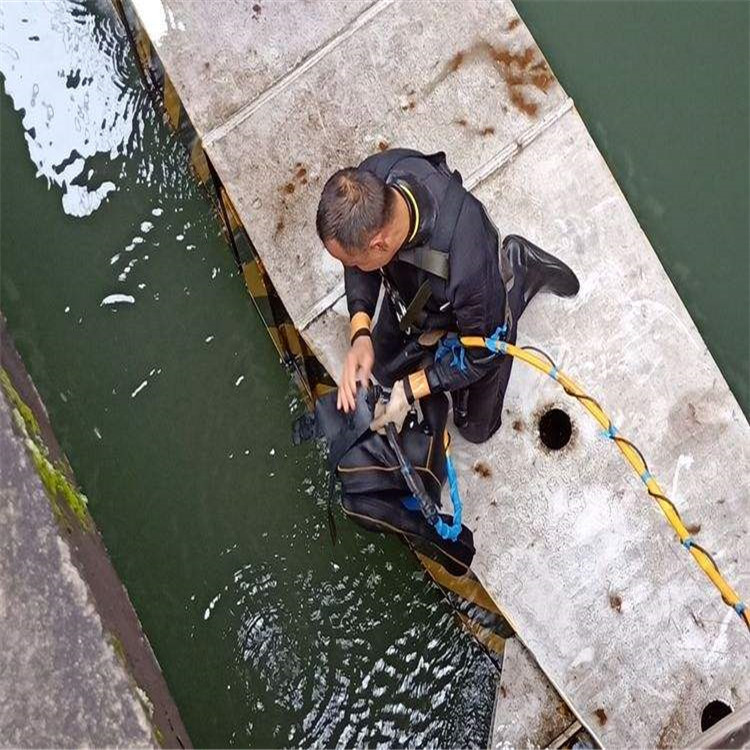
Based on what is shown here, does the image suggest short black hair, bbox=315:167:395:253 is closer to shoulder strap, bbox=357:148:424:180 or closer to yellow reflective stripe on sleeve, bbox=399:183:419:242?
yellow reflective stripe on sleeve, bbox=399:183:419:242

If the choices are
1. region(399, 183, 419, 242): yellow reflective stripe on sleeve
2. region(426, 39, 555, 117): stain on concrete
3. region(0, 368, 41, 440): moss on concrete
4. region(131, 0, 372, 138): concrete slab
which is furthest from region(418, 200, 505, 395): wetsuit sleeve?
region(0, 368, 41, 440): moss on concrete

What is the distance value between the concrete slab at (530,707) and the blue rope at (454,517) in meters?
0.72

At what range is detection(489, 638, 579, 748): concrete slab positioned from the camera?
167 inches

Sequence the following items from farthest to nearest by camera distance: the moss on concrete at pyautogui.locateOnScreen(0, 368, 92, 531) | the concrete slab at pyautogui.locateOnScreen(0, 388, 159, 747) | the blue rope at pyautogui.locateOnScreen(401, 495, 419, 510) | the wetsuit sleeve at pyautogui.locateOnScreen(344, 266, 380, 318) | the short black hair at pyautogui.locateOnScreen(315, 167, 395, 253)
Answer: the blue rope at pyautogui.locateOnScreen(401, 495, 419, 510) → the moss on concrete at pyautogui.locateOnScreen(0, 368, 92, 531) → the wetsuit sleeve at pyautogui.locateOnScreen(344, 266, 380, 318) → the concrete slab at pyautogui.locateOnScreen(0, 388, 159, 747) → the short black hair at pyautogui.locateOnScreen(315, 167, 395, 253)

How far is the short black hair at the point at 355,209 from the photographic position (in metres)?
2.89

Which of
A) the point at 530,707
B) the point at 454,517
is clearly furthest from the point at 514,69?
the point at 530,707

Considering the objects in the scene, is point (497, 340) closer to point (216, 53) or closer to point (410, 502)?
point (410, 502)

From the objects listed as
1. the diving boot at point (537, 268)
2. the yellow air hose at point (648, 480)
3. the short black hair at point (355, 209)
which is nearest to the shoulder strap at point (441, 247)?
the short black hair at point (355, 209)

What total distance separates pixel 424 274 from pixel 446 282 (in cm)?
10

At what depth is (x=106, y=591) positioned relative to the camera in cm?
386

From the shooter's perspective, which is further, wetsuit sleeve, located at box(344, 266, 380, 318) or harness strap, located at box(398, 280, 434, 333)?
wetsuit sleeve, located at box(344, 266, 380, 318)

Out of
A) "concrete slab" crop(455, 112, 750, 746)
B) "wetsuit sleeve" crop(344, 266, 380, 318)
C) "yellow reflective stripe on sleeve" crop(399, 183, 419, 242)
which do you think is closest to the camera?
"yellow reflective stripe on sleeve" crop(399, 183, 419, 242)

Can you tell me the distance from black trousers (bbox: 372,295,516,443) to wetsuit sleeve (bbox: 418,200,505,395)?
34cm

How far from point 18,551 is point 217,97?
6.60 feet
